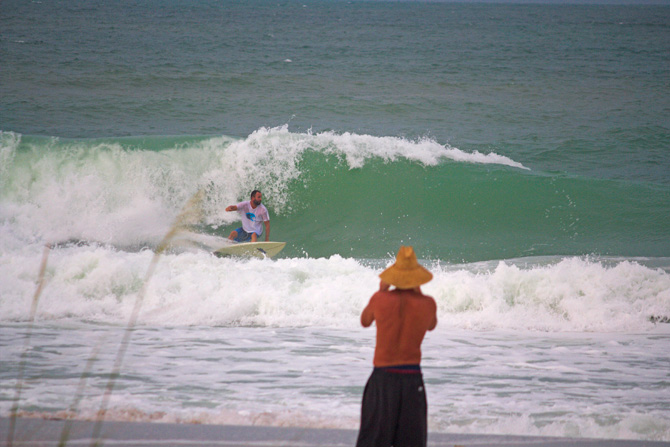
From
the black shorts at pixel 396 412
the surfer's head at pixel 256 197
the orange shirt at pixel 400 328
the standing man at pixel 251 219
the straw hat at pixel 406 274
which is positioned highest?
the surfer's head at pixel 256 197

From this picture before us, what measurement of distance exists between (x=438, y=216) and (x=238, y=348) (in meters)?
7.62

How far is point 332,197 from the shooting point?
13680 millimetres

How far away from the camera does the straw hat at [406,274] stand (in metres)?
3.04

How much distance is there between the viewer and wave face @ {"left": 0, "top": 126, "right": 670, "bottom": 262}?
11883mm

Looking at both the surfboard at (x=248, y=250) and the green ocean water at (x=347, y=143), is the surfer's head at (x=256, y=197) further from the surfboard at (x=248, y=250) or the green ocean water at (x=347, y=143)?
the green ocean water at (x=347, y=143)

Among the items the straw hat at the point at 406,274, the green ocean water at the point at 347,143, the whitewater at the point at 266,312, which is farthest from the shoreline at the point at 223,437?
the green ocean water at the point at 347,143

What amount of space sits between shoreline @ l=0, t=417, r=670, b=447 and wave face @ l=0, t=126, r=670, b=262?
24.5ft

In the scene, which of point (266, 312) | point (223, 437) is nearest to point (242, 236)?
point (266, 312)

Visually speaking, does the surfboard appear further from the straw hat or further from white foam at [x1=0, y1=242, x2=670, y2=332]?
the straw hat

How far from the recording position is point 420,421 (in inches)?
119

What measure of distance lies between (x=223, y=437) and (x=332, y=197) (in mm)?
10207

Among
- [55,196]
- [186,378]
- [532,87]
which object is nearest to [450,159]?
[55,196]

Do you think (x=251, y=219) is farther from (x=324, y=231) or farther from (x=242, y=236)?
(x=324, y=231)

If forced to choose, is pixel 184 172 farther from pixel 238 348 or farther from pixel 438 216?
pixel 238 348
